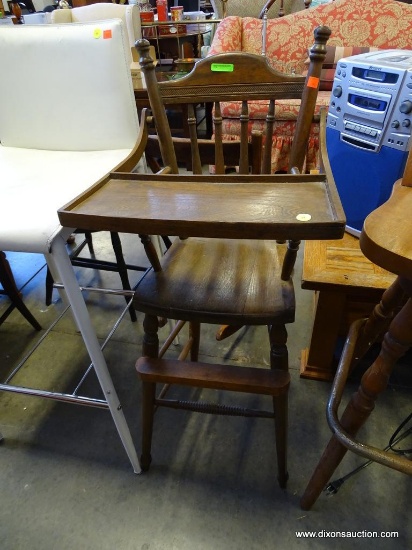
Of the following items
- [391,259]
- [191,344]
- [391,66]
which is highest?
[391,66]

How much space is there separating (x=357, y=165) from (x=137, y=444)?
1.04m

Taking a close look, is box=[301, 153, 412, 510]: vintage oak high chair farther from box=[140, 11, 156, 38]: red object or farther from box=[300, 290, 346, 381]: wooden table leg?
box=[140, 11, 156, 38]: red object

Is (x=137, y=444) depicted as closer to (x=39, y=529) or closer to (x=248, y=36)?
(x=39, y=529)

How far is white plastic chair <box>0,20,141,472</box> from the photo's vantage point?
31.1 inches

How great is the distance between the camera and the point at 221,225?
52cm

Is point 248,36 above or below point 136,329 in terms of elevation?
above

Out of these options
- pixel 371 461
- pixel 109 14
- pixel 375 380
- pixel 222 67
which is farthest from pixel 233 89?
pixel 109 14

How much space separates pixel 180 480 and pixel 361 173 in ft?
3.28

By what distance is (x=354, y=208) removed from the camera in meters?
1.05

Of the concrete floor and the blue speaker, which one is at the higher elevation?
the blue speaker

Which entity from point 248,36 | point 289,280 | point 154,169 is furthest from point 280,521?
point 248,36

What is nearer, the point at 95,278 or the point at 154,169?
the point at 154,169

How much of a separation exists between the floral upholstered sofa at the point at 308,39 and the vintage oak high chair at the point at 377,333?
1663 millimetres

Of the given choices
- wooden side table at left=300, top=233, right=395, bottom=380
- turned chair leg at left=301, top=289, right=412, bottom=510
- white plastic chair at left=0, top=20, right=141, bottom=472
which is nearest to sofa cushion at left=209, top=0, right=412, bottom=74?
white plastic chair at left=0, top=20, right=141, bottom=472
